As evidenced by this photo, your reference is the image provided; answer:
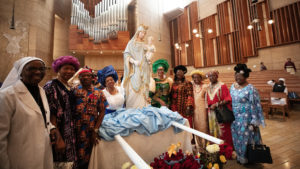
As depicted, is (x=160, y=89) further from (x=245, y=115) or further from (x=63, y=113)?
(x=63, y=113)

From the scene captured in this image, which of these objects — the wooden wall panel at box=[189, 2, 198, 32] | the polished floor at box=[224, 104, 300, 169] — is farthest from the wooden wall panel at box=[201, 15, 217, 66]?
the polished floor at box=[224, 104, 300, 169]

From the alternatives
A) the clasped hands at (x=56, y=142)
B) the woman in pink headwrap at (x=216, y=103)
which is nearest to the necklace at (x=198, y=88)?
the woman in pink headwrap at (x=216, y=103)

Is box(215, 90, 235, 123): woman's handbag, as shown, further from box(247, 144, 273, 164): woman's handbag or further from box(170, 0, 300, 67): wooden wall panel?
box(170, 0, 300, 67): wooden wall panel

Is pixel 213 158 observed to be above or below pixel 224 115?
below

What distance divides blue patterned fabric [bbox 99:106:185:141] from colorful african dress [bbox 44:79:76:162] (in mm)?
269

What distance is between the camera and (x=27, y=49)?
650 centimetres

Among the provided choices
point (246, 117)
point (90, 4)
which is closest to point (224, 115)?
point (246, 117)

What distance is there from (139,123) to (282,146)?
3.34m

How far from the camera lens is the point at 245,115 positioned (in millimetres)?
2209

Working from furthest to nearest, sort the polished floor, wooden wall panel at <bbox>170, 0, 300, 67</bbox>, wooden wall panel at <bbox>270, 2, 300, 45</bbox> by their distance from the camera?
wooden wall panel at <bbox>170, 0, 300, 67</bbox>
wooden wall panel at <bbox>270, 2, 300, 45</bbox>
the polished floor

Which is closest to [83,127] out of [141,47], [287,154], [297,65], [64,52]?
[141,47]

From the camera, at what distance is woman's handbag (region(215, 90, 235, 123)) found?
228 cm

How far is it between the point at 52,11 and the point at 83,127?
9776 millimetres

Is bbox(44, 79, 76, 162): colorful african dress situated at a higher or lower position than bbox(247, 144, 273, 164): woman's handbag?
higher
